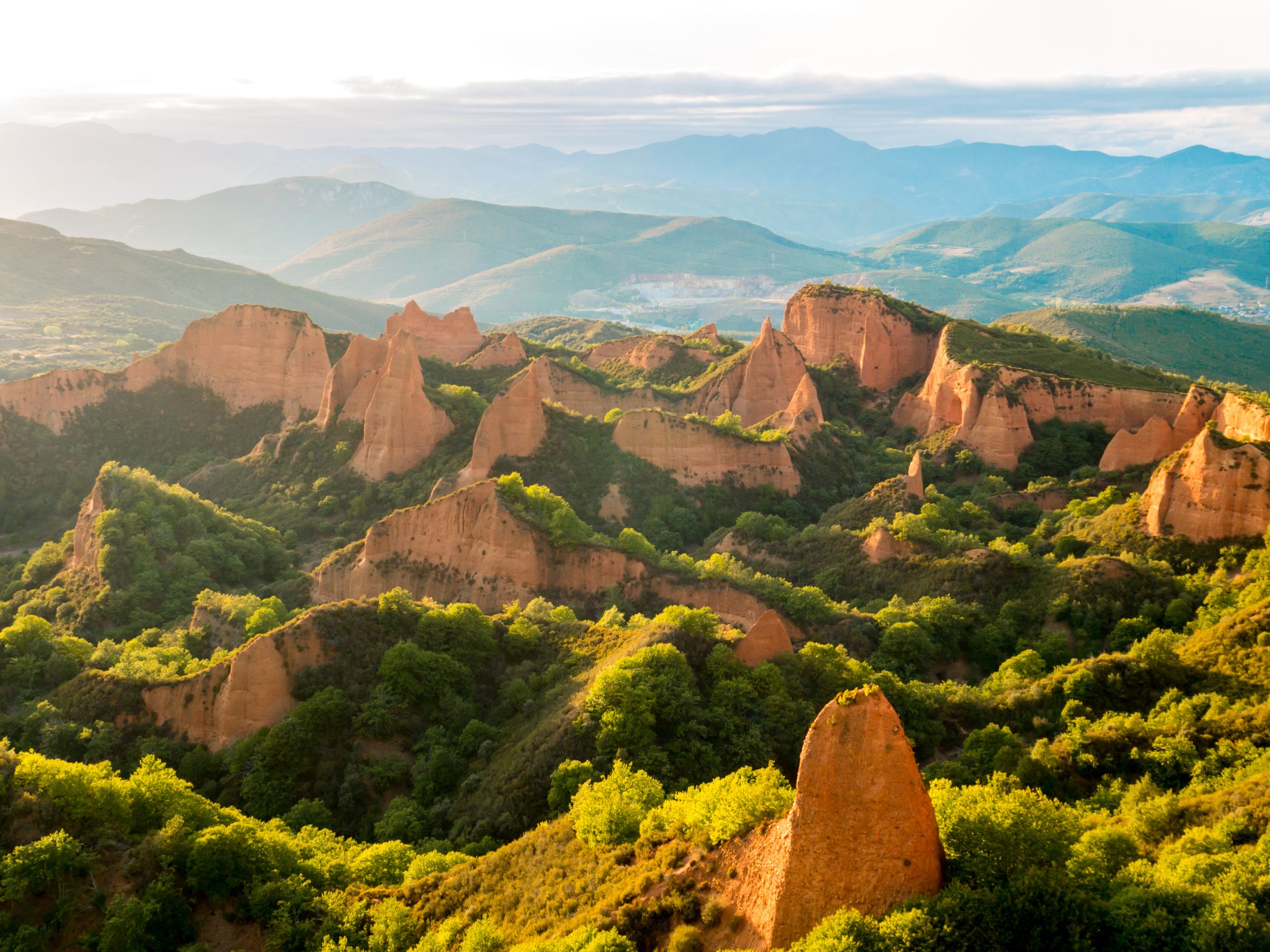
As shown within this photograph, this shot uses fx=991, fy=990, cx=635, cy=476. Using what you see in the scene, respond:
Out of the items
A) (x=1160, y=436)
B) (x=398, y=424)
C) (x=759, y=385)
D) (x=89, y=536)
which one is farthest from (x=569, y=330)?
(x=89, y=536)

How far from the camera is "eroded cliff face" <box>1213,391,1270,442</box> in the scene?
53500 millimetres

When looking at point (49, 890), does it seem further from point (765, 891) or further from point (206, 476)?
point (206, 476)

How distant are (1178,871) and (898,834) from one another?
20.0 ft

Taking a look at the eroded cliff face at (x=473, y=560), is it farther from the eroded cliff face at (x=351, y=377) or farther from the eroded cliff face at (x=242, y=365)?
the eroded cliff face at (x=242, y=365)

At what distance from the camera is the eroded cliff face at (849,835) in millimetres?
18781

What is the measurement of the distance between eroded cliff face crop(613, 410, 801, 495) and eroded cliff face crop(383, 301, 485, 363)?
108 feet

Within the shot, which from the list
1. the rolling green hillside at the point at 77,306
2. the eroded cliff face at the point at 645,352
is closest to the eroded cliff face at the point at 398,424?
the eroded cliff face at the point at 645,352

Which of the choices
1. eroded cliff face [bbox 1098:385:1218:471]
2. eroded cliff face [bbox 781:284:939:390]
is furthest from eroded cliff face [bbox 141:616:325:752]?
eroded cliff face [bbox 781:284:939:390]

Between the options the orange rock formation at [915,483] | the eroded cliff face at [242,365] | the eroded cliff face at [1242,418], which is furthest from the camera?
the eroded cliff face at [242,365]

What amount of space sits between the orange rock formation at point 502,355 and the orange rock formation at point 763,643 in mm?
57887

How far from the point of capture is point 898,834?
18938 mm

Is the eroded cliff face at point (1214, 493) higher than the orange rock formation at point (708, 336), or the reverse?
the eroded cliff face at point (1214, 493)

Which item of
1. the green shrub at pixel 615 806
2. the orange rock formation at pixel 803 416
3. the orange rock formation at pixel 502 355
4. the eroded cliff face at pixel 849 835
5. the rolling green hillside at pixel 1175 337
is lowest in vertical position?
the rolling green hillside at pixel 1175 337

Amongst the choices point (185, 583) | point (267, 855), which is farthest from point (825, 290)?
point (267, 855)
